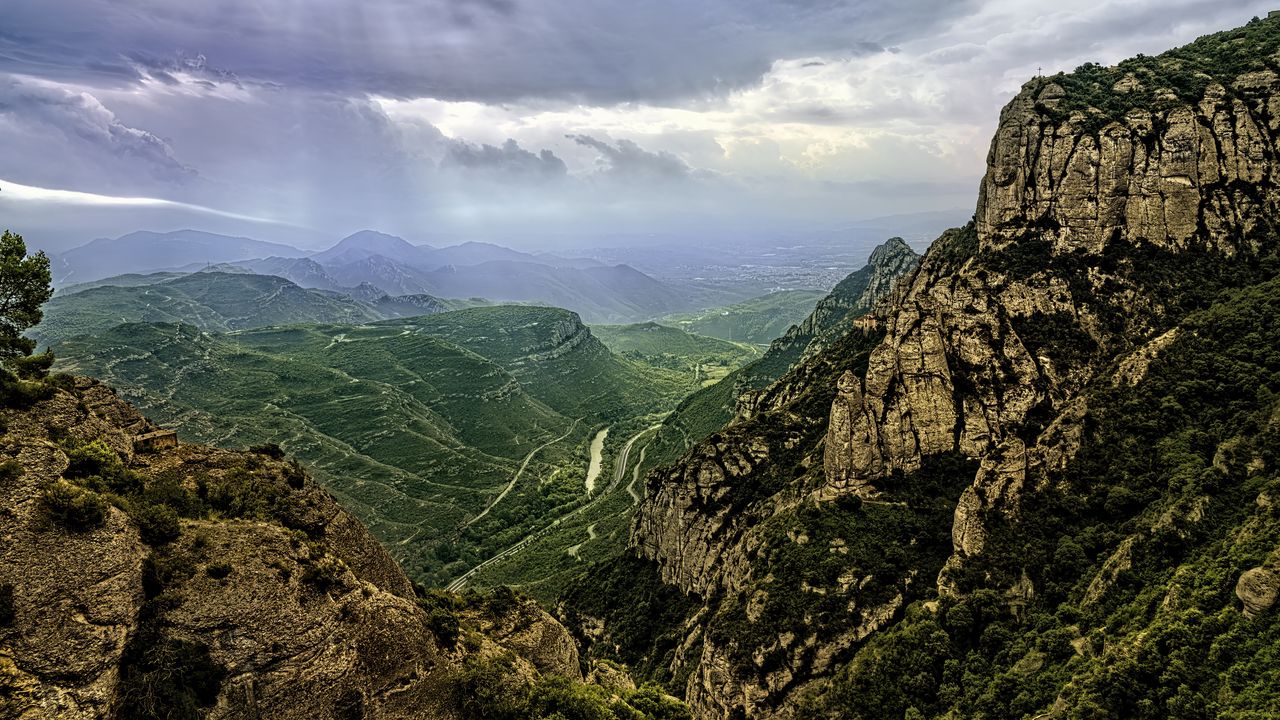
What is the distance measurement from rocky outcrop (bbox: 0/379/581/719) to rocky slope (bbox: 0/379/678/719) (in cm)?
7

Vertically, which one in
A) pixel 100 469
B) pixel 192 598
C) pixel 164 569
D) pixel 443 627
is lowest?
pixel 443 627

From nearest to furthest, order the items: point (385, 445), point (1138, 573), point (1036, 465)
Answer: point (1138, 573)
point (1036, 465)
point (385, 445)

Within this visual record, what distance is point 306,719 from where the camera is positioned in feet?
84.1

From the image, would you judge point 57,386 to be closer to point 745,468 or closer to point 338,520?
point 338,520

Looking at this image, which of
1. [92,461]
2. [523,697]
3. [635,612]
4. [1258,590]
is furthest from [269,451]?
[1258,590]

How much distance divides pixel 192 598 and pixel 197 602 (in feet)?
0.94

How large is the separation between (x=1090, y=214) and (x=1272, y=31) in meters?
38.9

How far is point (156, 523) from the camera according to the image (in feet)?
88.1

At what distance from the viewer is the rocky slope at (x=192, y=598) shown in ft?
70.9

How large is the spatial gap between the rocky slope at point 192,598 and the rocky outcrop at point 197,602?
0.07 m

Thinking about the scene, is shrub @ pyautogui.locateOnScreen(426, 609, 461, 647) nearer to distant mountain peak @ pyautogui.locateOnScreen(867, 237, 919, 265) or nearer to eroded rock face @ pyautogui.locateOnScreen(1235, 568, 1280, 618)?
eroded rock face @ pyautogui.locateOnScreen(1235, 568, 1280, 618)

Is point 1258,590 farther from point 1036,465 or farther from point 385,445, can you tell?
point 385,445

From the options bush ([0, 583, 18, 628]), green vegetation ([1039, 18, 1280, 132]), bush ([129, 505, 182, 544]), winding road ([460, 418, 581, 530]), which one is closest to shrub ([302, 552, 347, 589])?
bush ([129, 505, 182, 544])

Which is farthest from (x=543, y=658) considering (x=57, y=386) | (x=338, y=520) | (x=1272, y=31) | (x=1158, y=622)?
(x=1272, y=31)
